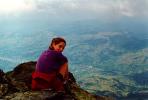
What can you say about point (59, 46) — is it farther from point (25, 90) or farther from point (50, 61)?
point (25, 90)

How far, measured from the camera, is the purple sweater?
2400 cm

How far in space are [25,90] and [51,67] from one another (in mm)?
3602

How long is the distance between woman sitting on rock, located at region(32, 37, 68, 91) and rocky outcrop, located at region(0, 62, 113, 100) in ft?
3.56

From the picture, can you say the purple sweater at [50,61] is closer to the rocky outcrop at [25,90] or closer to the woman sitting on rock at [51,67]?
the woman sitting on rock at [51,67]

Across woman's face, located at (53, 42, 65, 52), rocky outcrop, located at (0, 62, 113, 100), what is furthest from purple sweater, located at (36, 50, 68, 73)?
rocky outcrop, located at (0, 62, 113, 100)

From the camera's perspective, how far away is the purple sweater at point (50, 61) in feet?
78.7

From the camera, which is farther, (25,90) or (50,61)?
(25,90)

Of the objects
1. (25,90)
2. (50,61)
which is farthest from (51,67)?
(25,90)

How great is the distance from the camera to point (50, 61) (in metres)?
24.0

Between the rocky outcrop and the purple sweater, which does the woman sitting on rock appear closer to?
the purple sweater

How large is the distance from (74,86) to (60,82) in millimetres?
9327

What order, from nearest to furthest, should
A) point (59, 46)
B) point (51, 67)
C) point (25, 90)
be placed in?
point (51, 67) < point (59, 46) < point (25, 90)

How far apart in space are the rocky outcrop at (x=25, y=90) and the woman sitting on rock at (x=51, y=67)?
42.8 inches

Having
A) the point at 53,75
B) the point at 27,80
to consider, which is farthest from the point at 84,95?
the point at 53,75
